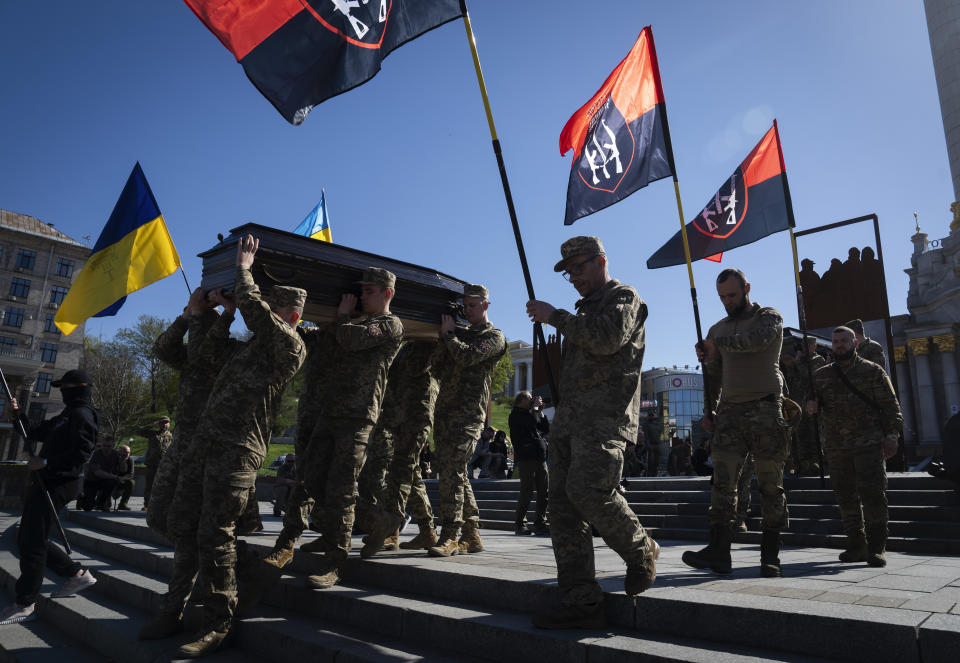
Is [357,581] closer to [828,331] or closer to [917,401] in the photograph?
[828,331]

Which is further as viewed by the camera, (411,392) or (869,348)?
(869,348)

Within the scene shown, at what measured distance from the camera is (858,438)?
17.1 ft

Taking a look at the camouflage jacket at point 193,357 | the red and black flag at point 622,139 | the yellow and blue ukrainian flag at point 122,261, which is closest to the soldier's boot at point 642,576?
the camouflage jacket at point 193,357

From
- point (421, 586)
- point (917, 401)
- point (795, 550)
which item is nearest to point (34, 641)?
point (421, 586)

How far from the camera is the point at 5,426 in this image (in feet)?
156

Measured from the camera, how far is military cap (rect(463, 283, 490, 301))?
5.41m

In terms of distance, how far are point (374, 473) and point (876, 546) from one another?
4363 millimetres

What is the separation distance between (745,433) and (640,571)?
1.76 metres

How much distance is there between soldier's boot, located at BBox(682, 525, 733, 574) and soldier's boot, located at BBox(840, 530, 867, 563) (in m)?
1.65

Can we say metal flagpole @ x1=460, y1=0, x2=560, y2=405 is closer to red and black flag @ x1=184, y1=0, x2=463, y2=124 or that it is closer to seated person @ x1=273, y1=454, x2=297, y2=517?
red and black flag @ x1=184, y1=0, x2=463, y2=124

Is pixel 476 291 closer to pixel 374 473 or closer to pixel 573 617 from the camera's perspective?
pixel 374 473

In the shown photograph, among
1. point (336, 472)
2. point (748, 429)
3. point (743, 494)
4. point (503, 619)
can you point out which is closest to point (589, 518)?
point (503, 619)

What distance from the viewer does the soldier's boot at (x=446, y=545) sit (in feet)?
15.9

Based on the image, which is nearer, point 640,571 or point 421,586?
point 640,571
